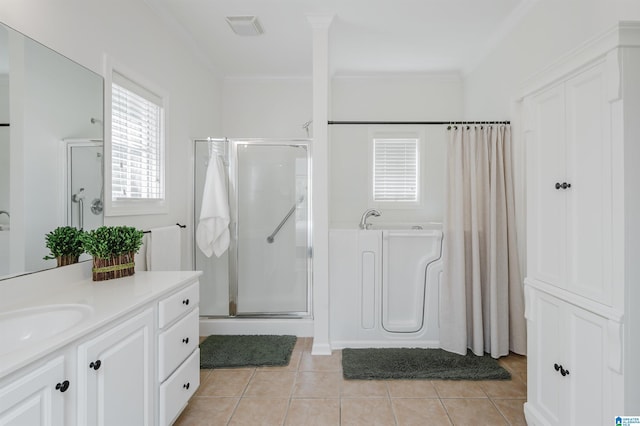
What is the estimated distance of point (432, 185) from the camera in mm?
3855

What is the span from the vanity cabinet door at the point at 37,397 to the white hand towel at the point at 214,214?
200 cm

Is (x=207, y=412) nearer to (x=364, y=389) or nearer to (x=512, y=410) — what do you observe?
(x=364, y=389)

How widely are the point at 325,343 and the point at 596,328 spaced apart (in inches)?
71.8

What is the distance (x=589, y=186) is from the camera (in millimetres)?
1280

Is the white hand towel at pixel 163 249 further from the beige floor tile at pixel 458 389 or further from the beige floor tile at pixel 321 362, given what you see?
the beige floor tile at pixel 458 389

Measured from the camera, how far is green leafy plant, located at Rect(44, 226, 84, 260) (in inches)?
61.2

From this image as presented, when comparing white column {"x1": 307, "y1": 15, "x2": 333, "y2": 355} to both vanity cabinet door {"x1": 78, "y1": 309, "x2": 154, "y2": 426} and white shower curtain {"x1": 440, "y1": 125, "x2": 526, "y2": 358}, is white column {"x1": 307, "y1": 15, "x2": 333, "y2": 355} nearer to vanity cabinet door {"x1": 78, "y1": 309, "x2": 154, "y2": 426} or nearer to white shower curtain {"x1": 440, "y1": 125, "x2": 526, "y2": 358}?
white shower curtain {"x1": 440, "y1": 125, "x2": 526, "y2": 358}

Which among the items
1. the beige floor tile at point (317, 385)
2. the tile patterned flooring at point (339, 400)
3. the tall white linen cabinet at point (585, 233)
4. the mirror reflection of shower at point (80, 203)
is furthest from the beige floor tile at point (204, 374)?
the tall white linen cabinet at point (585, 233)

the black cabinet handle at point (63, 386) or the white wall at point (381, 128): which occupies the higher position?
the white wall at point (381, 128)

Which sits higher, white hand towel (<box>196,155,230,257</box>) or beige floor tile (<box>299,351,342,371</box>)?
white hand towel (<box>196,155,230,257</box>)

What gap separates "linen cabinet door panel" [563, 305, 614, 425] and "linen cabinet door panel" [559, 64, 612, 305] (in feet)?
0.35

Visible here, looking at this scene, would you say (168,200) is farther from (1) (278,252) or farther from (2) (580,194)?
→ (2) (580,194)

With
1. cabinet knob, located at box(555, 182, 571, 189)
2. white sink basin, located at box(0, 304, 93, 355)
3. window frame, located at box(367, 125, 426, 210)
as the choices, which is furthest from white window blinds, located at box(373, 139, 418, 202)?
white sink basin, located at box(0, 304, 93, 355)

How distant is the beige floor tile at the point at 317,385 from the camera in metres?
2.08
